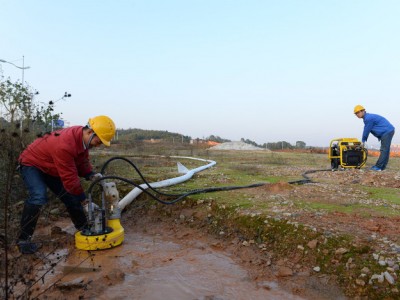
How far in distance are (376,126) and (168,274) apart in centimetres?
774

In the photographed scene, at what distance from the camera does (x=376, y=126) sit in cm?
870

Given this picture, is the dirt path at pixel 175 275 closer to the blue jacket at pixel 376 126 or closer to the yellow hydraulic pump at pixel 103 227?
the yellow hydraulic pump at pixel 103 227

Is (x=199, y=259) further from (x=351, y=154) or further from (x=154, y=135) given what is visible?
(x=154, y=135)

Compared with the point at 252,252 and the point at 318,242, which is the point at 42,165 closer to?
the point at 252,252

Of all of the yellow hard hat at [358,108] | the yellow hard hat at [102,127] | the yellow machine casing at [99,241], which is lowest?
the yellow machine casing at [99,241]

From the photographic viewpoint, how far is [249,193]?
17.7ft

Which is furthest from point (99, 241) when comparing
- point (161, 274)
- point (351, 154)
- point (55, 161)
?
point (351, 154)

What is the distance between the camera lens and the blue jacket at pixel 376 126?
28.3 ft

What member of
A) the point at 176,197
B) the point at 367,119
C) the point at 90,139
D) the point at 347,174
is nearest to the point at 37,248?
the point at 90,139

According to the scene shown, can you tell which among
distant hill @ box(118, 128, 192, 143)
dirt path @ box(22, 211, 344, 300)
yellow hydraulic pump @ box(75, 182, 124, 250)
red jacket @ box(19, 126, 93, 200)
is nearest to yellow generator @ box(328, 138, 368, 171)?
dirt path @ box(22, 211, 344, 300)

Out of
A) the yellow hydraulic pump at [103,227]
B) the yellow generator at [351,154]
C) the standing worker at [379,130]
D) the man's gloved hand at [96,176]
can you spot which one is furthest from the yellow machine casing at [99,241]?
the standing worker at [379,130]

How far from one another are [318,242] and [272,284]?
738 millimetres

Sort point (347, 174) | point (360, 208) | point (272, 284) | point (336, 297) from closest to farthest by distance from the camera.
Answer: point (336, 297)
point (272, 284)
point (360, 208)
point (347, 174)

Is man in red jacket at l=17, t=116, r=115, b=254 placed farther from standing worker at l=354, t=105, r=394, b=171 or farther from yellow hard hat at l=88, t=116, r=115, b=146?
standing worker at l=354, t=105, r=394, b=171
